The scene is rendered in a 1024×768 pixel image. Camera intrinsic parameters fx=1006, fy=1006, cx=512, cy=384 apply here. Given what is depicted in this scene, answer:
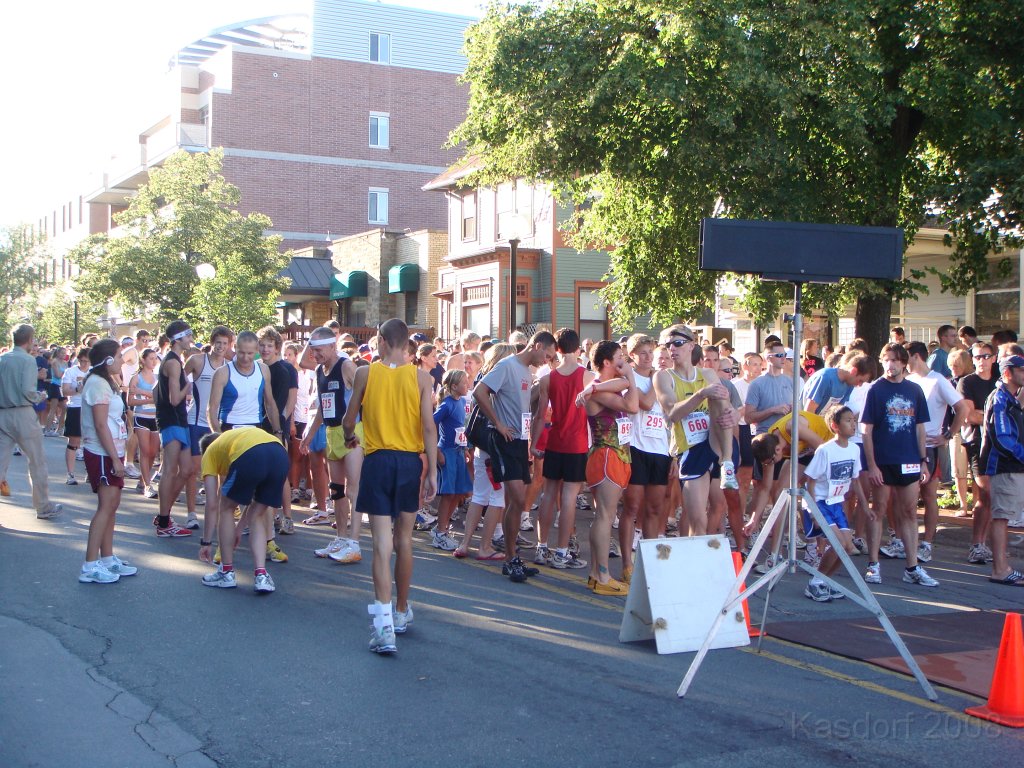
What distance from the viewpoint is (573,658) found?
6.18 metres

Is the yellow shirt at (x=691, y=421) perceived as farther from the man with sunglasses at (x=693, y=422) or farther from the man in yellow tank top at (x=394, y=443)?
the man in yellow tank top at (x=394, y=443)

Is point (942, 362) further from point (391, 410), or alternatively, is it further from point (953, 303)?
point (953, 303)

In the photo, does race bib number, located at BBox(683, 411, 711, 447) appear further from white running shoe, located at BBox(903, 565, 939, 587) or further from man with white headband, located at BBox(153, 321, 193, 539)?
man with white headband, located at BBox(153, 321, 193, 539)

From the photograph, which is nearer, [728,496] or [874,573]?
[874,573]

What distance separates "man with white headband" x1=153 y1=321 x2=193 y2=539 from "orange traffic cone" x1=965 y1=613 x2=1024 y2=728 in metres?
7.19

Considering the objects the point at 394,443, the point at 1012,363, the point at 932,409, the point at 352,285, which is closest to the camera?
the point at 394,443

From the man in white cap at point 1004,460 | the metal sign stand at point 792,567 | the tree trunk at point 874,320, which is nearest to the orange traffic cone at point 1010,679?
the metal sign stand at point 792,567

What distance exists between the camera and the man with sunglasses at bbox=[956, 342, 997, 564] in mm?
9469

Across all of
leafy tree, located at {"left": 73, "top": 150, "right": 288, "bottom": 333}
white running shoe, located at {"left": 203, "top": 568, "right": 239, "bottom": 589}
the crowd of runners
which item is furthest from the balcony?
white running shoe, located at {"left": 203, "top": 568, "right": 239, "bottom": 589}

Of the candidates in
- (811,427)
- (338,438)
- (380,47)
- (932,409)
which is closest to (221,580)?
(338,438)

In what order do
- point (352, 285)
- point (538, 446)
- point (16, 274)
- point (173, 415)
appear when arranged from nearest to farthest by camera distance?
point (173, 415), point (538, 446), point (352, 285), point (16, 274)

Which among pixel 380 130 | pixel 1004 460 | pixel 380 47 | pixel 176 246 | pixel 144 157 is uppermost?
pixel 380 47

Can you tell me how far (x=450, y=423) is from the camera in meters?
10.1

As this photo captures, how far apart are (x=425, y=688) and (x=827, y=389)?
6.00 m
